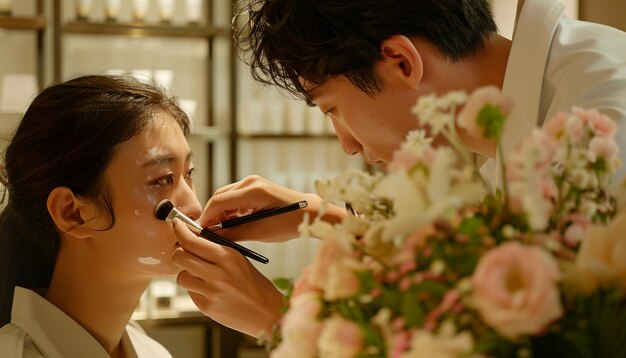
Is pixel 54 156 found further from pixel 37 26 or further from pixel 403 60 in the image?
pixel 37 26

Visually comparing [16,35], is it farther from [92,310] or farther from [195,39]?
[92,310]

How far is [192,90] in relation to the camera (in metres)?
3.92

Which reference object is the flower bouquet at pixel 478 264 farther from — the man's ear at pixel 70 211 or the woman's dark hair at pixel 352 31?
the man's ear at pixel 70 211

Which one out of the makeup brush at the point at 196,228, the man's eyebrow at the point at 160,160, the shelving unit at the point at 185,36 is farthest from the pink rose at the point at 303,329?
the shelving unit at the point at 185,36

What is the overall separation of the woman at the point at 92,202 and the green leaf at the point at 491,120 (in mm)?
1060

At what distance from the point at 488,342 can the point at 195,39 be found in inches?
138

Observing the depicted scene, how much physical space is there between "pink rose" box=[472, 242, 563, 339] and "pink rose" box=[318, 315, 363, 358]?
0.09m

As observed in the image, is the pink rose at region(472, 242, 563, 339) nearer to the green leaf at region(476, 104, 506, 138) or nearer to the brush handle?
the green leaf at region(476, 104, 506, 138)

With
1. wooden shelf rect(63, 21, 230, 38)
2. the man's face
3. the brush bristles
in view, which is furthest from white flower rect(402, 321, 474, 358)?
wooden shelf rect(63, 21, 230, 38)

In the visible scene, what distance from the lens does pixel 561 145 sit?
616 mm

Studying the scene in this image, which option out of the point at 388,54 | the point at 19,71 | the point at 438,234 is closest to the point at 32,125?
the point at 388,54

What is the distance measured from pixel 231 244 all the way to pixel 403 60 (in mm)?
461

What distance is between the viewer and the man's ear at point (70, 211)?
1.56m

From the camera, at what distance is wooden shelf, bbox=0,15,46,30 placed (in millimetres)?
3451
